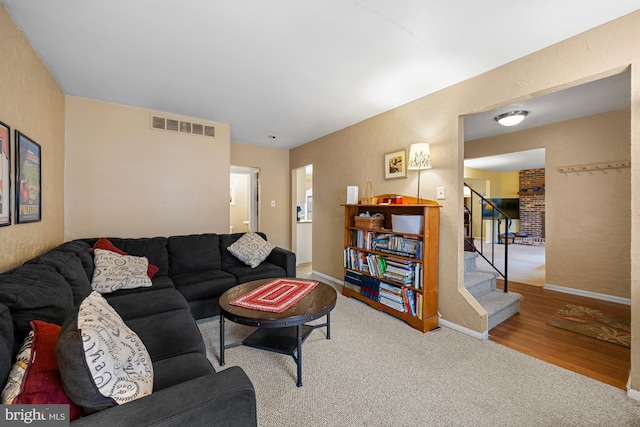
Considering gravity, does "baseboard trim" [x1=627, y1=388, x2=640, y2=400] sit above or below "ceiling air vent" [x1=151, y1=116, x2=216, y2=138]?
below

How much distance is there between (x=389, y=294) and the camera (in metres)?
2.94

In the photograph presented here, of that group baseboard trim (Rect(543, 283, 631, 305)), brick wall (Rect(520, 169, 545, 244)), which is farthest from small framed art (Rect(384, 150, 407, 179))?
brick wall (Rect(520, 169, 545, 244))

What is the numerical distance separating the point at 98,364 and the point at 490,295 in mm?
3617

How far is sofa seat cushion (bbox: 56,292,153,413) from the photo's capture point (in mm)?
796

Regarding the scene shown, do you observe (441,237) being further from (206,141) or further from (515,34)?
(206,141)

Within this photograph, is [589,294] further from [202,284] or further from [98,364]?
[98,364]

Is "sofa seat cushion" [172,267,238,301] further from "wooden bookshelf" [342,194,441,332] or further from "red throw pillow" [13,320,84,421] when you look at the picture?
"red throw pillow" [13,320,84,421]

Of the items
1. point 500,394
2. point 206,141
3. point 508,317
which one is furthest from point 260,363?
point 206,141

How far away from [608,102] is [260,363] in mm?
4725

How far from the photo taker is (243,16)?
171cm

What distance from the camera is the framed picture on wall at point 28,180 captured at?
1.82 metres

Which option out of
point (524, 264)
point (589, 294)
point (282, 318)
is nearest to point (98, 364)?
point (282, 318)

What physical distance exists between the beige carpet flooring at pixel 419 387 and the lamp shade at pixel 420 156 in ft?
5.56

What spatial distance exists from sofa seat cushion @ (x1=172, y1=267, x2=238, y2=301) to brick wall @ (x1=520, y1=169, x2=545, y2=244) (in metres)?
9.09
